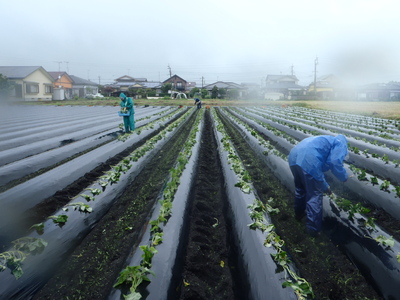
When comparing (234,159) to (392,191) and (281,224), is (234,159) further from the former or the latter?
(392,191)

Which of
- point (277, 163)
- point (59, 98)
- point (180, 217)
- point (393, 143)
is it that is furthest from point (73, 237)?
point (59, 98)

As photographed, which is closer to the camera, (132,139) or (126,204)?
(126,204)

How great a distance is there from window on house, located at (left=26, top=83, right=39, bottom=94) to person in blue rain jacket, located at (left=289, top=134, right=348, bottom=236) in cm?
4437

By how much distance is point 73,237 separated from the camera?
3.95m

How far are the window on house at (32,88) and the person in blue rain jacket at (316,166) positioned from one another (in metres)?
44.4

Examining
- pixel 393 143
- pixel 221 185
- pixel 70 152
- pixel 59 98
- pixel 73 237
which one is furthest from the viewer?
pixel 59 98

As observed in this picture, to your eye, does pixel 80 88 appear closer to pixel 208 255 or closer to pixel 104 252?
pixel 104 252

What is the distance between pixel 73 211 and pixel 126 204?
1291 mm

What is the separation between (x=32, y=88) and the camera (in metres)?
41.4

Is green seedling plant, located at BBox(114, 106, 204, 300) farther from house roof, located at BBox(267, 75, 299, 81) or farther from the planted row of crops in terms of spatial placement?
house roof, located at BBox(267, 75, 299, 81)

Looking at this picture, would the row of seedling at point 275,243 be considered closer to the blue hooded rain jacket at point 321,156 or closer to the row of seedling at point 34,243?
the blue hooded rain jacket at point 321,156

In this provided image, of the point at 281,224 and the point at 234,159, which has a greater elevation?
the point at 234,159

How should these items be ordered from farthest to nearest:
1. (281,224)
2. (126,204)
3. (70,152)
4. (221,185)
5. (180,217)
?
(70,152), (221,185), (126,204), (281,224), (180,217)

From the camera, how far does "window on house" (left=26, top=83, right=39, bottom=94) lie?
132 ft
